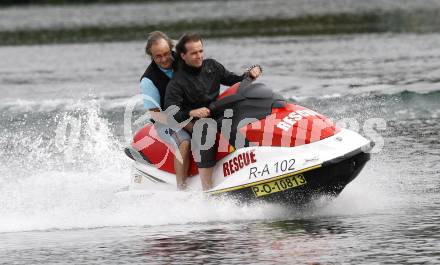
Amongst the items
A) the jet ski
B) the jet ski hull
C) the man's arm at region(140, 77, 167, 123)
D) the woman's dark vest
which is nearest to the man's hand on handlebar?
the jet ski

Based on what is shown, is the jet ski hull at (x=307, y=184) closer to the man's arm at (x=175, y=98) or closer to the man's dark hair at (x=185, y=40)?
the man's arm at (x=175, y=98)

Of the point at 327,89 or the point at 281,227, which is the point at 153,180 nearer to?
the point at 281,227

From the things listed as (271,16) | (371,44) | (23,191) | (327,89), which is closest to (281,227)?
(23,191)

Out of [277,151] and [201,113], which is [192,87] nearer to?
[201,113]

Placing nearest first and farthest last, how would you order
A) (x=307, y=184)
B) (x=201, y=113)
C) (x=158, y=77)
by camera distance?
(x=307, y=184), (x=201, y=113), (x=158, y=77)

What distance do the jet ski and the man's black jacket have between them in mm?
139

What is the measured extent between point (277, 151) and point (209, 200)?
3.18ft

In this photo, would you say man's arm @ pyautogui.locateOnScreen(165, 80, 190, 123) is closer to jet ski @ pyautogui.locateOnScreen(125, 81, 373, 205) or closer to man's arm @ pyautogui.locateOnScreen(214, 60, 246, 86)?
jet ski @ pyautogui.locateOnScreen(125, 81, 373, 205)

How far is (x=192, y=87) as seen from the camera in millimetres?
10719

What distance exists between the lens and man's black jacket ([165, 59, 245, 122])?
10.7 m

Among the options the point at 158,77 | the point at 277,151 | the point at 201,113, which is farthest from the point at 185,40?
the point at 277,151

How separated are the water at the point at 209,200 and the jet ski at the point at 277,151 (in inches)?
10.1

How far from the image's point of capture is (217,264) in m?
8.80

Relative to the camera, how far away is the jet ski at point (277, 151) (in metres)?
10.3
